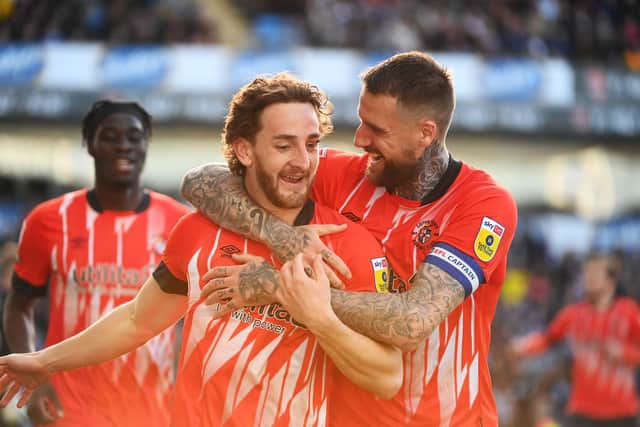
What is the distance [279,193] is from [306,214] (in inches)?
6.1

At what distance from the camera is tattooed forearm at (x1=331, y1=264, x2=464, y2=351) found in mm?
3268

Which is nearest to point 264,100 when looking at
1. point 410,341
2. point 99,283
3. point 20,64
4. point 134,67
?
point 410,341

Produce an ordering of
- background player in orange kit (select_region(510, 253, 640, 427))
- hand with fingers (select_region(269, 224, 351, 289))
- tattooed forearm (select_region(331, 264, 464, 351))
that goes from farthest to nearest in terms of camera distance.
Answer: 1. background player in orange kit (select_region(510, 253, 640, 427))
2. hand with fingers (select_region(269, 224, 351, 289))
3. tattooed forearm (select_region(331, 264, 464, 351))

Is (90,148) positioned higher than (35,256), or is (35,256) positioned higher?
(90,148)

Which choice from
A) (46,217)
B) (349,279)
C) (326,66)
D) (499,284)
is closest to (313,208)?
(349,279)

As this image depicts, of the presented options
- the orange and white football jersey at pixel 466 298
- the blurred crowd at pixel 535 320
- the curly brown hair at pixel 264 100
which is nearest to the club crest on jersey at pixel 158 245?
the curly brown hair at pixel 264 100

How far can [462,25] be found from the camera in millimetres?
20406

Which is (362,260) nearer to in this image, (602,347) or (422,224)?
(422,224)

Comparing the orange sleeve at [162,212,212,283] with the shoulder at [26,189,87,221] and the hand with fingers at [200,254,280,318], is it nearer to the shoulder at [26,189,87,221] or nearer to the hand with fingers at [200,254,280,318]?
the hand with fingers at [200,254,280,318]

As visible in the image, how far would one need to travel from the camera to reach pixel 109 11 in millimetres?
18875

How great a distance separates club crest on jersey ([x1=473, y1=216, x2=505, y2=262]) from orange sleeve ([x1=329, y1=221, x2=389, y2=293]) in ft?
1.22

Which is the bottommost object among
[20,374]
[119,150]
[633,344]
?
[633,344]

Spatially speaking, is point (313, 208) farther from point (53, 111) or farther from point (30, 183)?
point (30, 183)

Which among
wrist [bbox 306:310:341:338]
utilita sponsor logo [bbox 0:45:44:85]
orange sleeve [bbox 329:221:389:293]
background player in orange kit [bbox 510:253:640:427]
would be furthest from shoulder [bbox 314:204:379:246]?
utilita sponsor logo [bbox 0:45:44:85]
